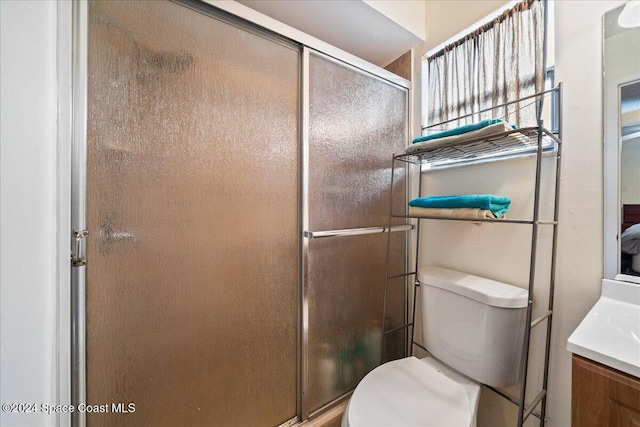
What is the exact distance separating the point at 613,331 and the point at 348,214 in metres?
0.93

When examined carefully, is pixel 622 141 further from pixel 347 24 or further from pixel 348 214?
pixel 347 24

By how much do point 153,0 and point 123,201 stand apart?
0.66 meters

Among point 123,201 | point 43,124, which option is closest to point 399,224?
point 123,201

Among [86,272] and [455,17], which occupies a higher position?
[455,17]

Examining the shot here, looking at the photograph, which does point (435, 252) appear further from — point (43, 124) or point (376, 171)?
point (43, 124)

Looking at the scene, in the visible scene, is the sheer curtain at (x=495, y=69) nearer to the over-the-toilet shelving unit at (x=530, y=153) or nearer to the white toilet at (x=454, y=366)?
the over-the-toilet shelving unit at (x=530, y=153)

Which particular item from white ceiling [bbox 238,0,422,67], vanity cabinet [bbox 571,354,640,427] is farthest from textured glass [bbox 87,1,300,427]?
vanity cabinet [bbox 571,354,640,427]

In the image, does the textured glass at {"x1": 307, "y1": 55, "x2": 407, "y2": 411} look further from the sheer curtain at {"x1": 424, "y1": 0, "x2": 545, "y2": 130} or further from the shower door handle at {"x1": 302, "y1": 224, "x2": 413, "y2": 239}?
the sheer curtain at {"x1": 424, "y1": 0, "x2": 545, "y2": 130}

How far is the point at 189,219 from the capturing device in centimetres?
89

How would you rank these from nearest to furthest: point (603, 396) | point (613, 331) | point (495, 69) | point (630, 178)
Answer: point (603, 396) → point (613, 331) → point (630, 178) → point (495, 69)

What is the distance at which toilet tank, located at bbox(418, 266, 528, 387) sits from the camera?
923 mm

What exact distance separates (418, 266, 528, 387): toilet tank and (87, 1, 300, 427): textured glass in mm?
653

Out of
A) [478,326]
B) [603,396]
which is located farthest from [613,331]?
[478,326]

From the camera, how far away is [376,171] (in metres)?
1.37
